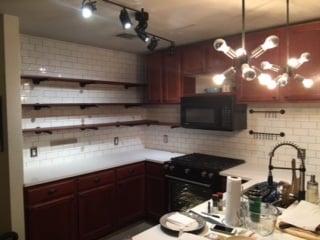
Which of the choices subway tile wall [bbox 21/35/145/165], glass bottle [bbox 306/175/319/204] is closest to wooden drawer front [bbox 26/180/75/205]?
subway tile wall [bbox 21/35/145/165]

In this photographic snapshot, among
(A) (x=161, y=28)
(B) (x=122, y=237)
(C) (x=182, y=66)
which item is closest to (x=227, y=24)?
(A) (x=161, y=28)

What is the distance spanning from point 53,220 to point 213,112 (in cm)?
212

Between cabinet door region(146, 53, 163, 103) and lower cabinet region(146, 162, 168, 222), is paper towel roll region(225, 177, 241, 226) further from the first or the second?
cabinet door region(146, 53, 163, 103)

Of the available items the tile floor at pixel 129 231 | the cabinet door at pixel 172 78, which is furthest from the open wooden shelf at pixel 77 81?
the tile floor at pixel 129 231

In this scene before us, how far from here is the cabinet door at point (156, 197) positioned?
361 cm

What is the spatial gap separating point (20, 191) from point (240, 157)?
8.13ft

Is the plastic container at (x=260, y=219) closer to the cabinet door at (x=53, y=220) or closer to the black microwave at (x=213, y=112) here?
the black microwave at (x=213, y=112)

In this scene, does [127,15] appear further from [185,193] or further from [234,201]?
[185,193]

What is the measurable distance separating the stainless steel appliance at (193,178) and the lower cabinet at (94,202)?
0.65ft

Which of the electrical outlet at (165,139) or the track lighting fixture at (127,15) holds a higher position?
the track lighting fixture at (127,15)

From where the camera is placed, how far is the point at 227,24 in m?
2.81

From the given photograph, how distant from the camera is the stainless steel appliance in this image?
3.06m

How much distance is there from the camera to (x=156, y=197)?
371cm

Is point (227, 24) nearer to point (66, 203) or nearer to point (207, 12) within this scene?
point (207, 12)
